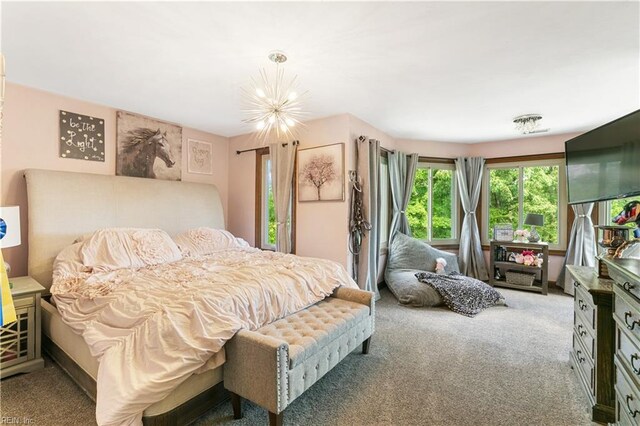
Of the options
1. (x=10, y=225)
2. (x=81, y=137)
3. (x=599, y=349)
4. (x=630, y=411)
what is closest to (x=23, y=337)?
(x=10, y=225)

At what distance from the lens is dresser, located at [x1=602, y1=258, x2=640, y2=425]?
1.40 metres

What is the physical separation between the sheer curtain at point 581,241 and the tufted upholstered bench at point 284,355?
13.7 feet

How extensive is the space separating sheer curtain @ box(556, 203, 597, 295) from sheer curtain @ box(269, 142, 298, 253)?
4.29 metres

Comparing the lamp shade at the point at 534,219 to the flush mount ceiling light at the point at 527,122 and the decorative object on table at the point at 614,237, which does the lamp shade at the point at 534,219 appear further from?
the decorative object on table at the point at 614,237

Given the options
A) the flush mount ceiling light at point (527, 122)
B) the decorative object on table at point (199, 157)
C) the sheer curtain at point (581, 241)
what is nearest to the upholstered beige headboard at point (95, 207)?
the decorative object on table at point (199, 157)

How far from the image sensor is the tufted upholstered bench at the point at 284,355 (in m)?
1.70

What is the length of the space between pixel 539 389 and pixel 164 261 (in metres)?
3.42

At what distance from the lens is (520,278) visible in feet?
15.5

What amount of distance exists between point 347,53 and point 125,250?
273 centimetres

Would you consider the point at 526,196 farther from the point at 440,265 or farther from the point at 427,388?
the point at 427,388

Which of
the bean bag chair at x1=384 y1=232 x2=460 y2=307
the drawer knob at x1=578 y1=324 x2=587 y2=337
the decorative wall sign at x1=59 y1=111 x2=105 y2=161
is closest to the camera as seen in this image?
the drawer knob at x1=578 y1=324 x2=587 y2=337

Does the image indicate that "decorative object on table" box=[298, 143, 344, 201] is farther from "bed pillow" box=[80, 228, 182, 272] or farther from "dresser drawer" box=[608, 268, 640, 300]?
"dresser drawer" box=[608, 268, 640, 300]

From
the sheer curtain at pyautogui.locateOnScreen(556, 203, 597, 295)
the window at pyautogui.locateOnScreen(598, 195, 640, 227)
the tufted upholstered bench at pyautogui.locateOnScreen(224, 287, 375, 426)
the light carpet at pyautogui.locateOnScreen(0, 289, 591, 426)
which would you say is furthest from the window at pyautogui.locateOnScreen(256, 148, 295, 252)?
the window at pyautogui.locateOnScreen(598, 195, 640, 227)

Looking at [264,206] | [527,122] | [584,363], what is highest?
[527,122]
